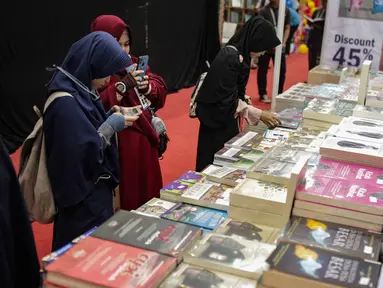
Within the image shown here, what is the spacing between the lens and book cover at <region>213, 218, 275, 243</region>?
4.71 feet

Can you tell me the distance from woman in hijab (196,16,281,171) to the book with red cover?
163cm

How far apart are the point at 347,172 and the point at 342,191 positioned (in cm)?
21

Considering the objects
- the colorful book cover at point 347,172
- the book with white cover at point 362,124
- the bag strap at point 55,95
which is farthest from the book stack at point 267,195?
the bag strap at point 55,95

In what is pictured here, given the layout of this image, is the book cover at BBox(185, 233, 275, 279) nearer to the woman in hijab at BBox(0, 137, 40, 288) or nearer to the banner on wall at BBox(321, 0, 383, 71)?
the woman in hijab at BBox(0, 137, 40, 288)

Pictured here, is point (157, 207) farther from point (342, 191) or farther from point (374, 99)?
point (374, 99)

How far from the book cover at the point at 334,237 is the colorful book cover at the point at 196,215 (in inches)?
14.4

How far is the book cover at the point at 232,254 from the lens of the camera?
1.21 m

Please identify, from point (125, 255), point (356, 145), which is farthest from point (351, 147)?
point (125, 255)

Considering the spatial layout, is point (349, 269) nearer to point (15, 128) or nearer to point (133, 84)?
point (133, 84)

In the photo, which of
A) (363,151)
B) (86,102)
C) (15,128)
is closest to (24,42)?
(15,128)

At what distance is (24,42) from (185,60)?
3292 millimetres

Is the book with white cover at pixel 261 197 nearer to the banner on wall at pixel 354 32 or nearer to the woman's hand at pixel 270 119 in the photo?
the woman's hand at pixel 270 119

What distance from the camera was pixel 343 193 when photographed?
1.46m

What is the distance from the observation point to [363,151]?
68.9 inches
